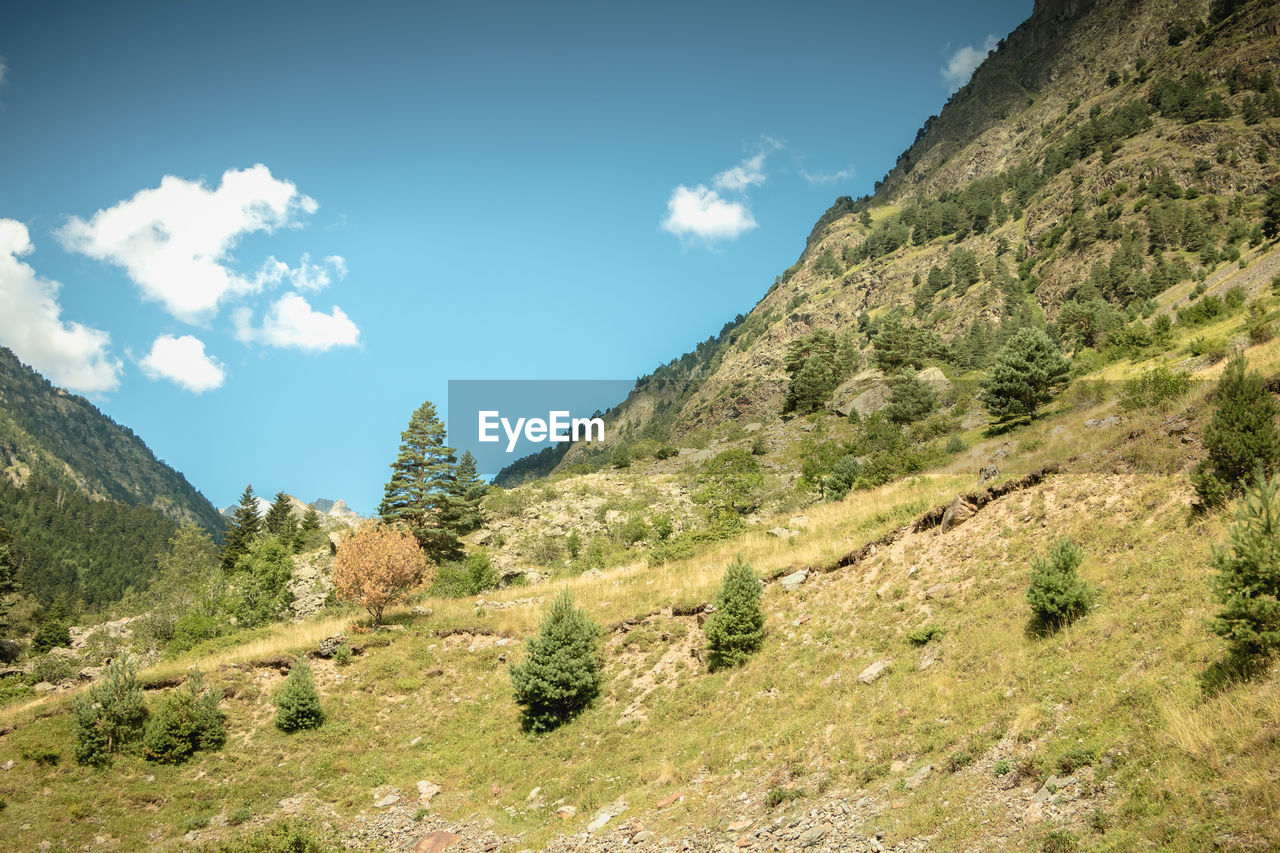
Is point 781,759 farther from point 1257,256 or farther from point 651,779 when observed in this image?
point 1257,256

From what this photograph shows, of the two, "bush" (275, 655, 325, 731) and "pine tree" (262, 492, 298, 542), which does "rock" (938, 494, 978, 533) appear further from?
"pine tree" (262, 492, 298, 542)

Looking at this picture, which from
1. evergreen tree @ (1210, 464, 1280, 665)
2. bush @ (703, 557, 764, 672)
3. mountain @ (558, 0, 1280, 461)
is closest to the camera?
evergreen tree @ (1210, 464, 1280, 665)

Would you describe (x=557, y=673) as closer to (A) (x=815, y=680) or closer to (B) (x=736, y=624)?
(B) (x=736, y=624)

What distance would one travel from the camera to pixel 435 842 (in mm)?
16047

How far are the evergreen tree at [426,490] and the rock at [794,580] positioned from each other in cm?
3624

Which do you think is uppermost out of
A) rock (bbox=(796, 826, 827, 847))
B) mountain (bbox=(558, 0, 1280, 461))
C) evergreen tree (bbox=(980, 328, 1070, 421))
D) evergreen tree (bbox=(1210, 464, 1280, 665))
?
mountain (bbox=(558, 0, 1280, 461))

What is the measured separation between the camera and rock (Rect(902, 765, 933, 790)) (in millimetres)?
11219

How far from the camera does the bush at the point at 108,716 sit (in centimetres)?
1953

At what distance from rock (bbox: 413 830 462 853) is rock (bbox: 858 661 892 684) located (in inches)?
456

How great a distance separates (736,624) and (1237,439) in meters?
14.5

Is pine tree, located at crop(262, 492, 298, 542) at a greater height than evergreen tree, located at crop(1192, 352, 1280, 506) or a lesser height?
greater

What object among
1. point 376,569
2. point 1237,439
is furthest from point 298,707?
point 1237,439

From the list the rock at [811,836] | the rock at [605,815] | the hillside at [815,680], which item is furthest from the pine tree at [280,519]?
the rock at [811,836]

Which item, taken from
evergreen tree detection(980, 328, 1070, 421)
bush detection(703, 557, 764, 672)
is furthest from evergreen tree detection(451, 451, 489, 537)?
evergreen tree detection(980, 328, 1070, 421)
